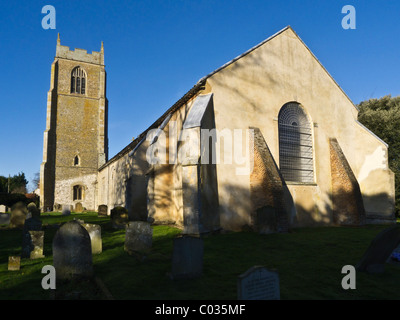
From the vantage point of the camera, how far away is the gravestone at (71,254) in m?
5.80

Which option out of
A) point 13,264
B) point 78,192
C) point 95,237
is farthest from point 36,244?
point 78,192

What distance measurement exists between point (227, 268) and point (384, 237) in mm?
3692

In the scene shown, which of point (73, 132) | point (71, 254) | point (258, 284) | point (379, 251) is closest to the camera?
point (258, 284)

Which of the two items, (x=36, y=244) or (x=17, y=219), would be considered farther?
(x=17, y=219)

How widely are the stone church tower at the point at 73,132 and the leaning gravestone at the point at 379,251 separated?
1251 inches

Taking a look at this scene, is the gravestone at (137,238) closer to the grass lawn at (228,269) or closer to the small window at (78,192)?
the grass lawn at (228,269)

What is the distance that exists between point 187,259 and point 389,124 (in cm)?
2490

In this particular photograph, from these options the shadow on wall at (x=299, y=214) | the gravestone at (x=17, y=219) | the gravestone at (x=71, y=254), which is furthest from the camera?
the gravestone at (x=17, y=219)

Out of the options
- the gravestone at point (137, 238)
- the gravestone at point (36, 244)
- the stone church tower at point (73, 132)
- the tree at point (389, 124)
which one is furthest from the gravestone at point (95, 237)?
the stone church tower at point (73, 132)

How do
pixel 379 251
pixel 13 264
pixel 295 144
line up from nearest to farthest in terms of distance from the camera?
pixel 379 251 < pixel 13 264 < pixel 295 144

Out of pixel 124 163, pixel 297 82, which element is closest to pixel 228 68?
pixel 297 82

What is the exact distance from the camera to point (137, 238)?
8.66 metres

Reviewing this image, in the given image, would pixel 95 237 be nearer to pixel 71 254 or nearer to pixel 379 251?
pixel 71 254

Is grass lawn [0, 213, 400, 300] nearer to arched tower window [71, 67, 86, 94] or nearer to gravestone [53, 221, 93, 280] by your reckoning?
gravestone [53, 221, 93, 280]
